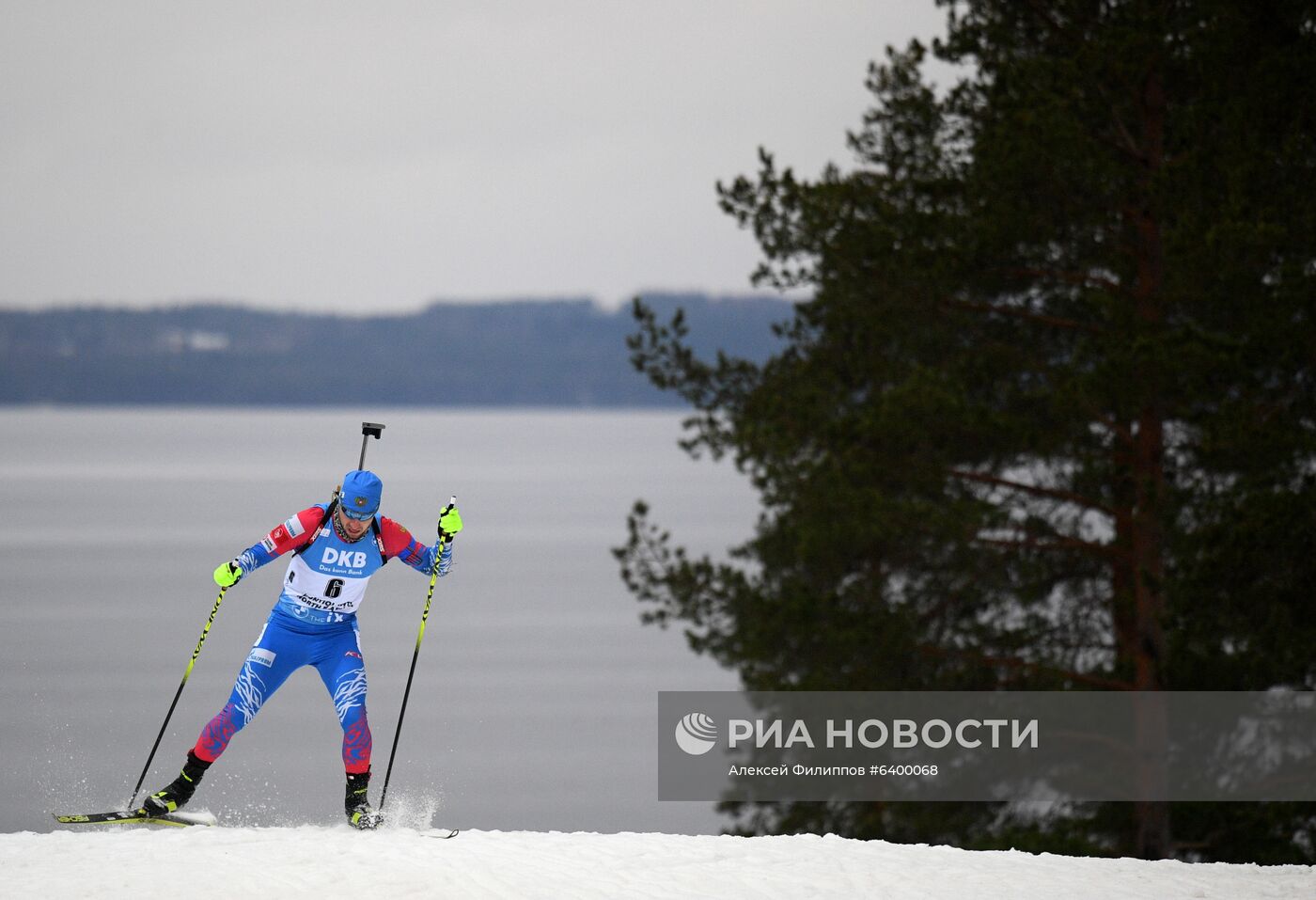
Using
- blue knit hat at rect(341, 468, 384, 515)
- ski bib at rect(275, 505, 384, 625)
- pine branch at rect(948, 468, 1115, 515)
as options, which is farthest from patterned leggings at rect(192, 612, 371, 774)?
pine branch at rect(948, 468, 1115, 515)

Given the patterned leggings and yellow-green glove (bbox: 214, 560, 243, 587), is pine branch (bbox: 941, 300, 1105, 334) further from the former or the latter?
yellow-green glove (bbox: 214, 560, 243, 587)

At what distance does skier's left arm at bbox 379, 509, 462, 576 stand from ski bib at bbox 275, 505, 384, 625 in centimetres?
15

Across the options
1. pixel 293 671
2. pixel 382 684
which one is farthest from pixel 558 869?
pixel 382 684

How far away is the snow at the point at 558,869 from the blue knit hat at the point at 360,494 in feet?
6.29

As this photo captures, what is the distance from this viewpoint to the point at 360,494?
27.8ft

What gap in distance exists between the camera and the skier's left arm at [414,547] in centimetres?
881

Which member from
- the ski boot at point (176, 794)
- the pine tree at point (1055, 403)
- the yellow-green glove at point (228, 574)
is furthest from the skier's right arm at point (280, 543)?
the pine tree at point (1055, 403)

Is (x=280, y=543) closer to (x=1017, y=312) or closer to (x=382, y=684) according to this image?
(x=1017, y=312)

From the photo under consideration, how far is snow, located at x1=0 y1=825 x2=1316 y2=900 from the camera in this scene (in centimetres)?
730

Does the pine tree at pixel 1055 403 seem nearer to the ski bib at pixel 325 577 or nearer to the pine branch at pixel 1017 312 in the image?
the pine branch at pixel 1017 312

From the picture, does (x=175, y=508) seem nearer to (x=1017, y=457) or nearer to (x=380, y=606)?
(x=380, y=606)

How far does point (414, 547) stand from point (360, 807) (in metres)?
1.62

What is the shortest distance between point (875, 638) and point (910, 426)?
2242 millimetres

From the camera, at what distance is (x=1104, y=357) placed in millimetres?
13789
